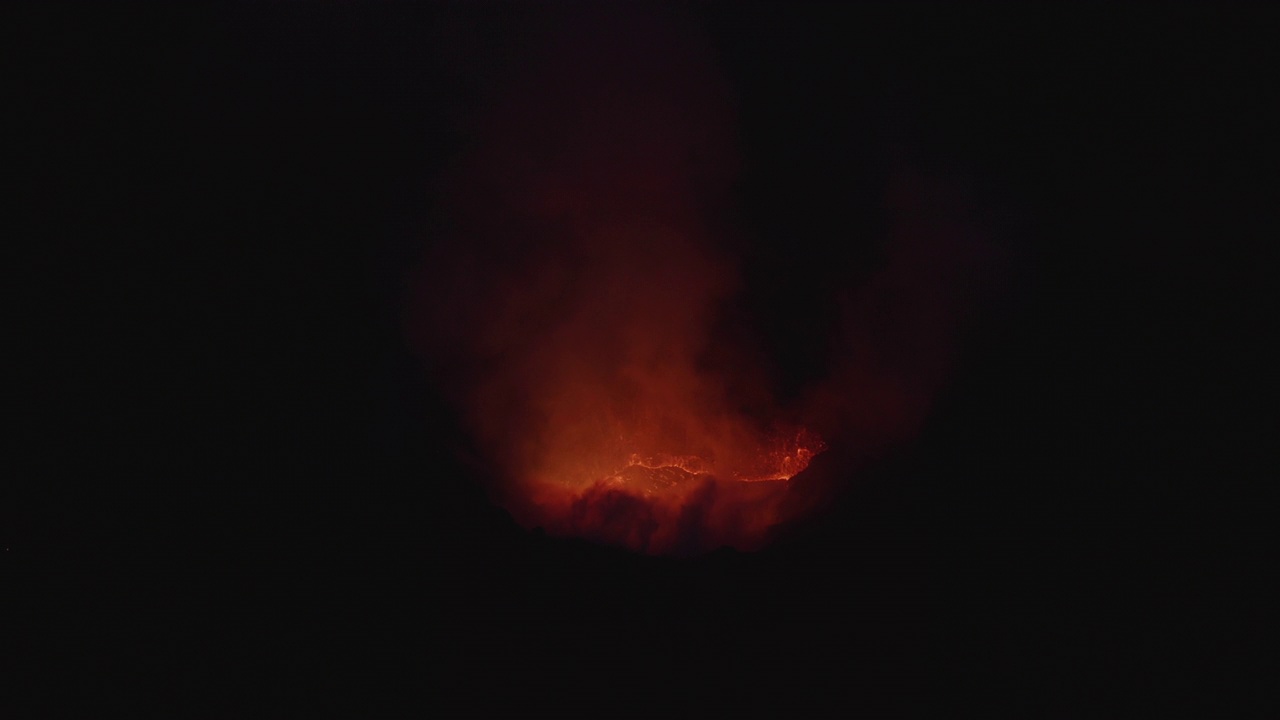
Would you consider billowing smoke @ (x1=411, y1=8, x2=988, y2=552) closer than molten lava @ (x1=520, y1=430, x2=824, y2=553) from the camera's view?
No

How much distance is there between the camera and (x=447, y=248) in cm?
1112

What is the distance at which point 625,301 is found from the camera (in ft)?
36.6

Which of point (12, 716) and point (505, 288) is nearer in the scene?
point (12, 716)

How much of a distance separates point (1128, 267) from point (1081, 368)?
1269 mm

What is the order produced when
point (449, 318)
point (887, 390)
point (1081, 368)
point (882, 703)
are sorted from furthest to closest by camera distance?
point (449, 318), point (887, 390), point (1081, 368), point (882, 703)

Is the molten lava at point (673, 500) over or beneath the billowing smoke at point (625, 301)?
beneath

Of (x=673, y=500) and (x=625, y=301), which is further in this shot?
(x=625, y=301)

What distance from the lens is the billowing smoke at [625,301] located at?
10.2 metres

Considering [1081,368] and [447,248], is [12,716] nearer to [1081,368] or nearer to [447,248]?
[447,248]

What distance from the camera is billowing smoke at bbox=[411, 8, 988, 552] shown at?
33.4 feet

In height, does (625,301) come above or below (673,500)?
above

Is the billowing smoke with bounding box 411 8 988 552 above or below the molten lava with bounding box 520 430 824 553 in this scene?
above

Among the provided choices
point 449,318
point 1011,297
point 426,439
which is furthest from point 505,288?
point 1011,297

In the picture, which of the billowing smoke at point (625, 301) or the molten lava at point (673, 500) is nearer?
the molten lava at point (673, 500)
